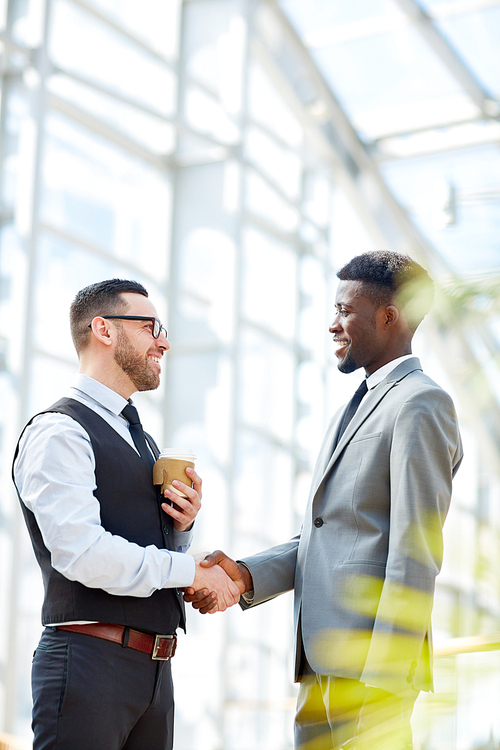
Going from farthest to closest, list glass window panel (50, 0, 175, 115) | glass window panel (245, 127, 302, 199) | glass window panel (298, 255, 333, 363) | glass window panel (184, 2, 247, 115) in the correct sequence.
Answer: glass window panel (298, 255, 333, 363) → glass window panel (245, 127, 302, 199) → glass window panel (184, 2, 247, 115) → glass window panel (50, 0, 175, 115)

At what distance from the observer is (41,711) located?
1.88 metres

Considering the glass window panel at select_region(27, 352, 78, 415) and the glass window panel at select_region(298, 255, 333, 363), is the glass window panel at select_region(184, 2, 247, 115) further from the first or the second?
the glass window panel at select_region(27, 352, 78, 415)

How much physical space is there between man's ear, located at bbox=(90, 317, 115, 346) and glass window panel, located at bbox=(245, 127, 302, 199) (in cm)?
593

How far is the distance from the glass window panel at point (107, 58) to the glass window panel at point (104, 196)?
0.50 meters

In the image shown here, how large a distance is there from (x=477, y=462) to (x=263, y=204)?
13.5 ft

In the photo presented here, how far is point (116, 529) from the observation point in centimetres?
201

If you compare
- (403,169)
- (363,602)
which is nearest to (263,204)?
(403,169)

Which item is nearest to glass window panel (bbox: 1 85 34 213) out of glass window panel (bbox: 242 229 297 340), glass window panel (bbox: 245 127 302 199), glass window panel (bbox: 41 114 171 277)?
glass window panel (bbox: 41 114 171 277)

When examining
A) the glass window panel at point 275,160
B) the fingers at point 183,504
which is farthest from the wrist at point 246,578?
the glass window panel at point 275,160

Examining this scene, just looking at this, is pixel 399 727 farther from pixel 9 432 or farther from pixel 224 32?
pixel 224 32

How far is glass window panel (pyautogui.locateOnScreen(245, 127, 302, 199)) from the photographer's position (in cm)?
816

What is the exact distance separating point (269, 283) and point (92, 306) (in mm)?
5913

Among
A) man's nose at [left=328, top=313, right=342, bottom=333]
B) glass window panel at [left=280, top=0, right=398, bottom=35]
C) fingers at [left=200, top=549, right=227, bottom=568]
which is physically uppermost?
glass window panel at [left=280, top=0, right=398, bottom=35]

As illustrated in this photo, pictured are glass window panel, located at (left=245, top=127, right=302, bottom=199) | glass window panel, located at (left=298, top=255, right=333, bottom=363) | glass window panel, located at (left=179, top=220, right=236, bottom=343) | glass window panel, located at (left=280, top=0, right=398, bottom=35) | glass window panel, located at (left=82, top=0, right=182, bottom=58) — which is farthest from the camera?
glass window panel, located at (left=298, top=255, right=333, bottom=363)
